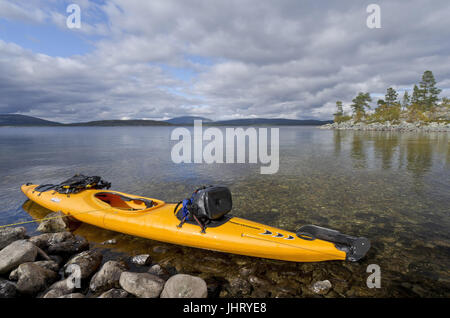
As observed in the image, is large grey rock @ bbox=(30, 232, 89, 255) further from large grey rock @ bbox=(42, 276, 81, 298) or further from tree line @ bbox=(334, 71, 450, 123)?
tree line @ bbox=(334, 71, 450, 123)

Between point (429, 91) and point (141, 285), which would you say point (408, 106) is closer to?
point (429, 91)

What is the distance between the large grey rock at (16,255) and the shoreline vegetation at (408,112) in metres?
96.6

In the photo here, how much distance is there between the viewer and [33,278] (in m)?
4.99

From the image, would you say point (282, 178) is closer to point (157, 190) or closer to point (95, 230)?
point (157, 190)

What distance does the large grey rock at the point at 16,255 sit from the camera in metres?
5.30

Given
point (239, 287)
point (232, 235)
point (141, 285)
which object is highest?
point (232, 235)

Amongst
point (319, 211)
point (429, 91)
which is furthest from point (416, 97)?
point (319, 211)

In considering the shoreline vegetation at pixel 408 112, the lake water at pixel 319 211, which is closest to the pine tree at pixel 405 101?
the shoreline vegetation at pixel 408 112

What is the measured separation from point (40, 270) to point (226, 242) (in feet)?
15.3

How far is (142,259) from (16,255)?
303 centimetres

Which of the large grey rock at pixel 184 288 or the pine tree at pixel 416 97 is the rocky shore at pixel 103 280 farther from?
the pine tree at pixel 416 97

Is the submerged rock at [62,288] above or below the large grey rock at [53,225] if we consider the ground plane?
below

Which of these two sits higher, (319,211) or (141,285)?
(319,211)
